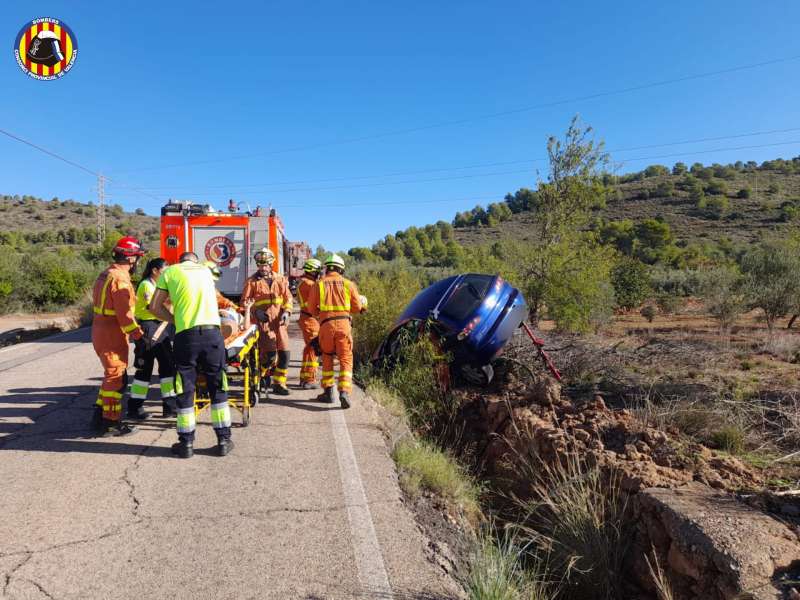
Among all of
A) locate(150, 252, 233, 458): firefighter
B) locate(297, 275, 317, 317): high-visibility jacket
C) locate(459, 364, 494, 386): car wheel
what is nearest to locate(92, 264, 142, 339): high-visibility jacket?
locate(150, 252, 233, 458): firefighter

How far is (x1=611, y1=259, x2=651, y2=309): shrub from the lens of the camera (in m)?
25.1

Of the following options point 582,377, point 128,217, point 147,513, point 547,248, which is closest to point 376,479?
point 147,513

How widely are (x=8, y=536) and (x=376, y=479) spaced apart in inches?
95.4

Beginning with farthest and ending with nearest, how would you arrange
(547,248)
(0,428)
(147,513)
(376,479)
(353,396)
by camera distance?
(547,248) < (353,396) < (0,428) < (376,479) < (147,513)

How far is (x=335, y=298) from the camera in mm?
5922

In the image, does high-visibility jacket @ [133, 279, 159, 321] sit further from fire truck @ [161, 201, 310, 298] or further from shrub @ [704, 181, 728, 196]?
shrub @ [704, 181, 728, 196]

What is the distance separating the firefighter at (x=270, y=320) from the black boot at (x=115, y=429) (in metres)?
1.95

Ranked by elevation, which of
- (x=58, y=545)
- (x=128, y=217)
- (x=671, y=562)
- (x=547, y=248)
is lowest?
(x=671, y=562)

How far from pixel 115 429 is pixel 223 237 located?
718cm

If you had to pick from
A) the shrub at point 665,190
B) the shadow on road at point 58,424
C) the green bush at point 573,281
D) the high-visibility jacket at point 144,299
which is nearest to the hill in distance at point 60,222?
the green bush at point 573,281

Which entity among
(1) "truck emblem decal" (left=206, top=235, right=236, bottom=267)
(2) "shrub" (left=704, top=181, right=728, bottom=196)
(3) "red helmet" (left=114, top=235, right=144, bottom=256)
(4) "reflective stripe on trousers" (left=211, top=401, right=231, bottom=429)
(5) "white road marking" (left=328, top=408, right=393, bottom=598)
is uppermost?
(2) "shrub" (left=704, top=181, right=728, bottom=196)

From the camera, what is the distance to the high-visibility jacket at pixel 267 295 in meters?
6.61

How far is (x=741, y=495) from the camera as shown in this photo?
3154mm

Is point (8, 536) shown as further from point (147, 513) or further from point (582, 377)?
point (582, 377)
